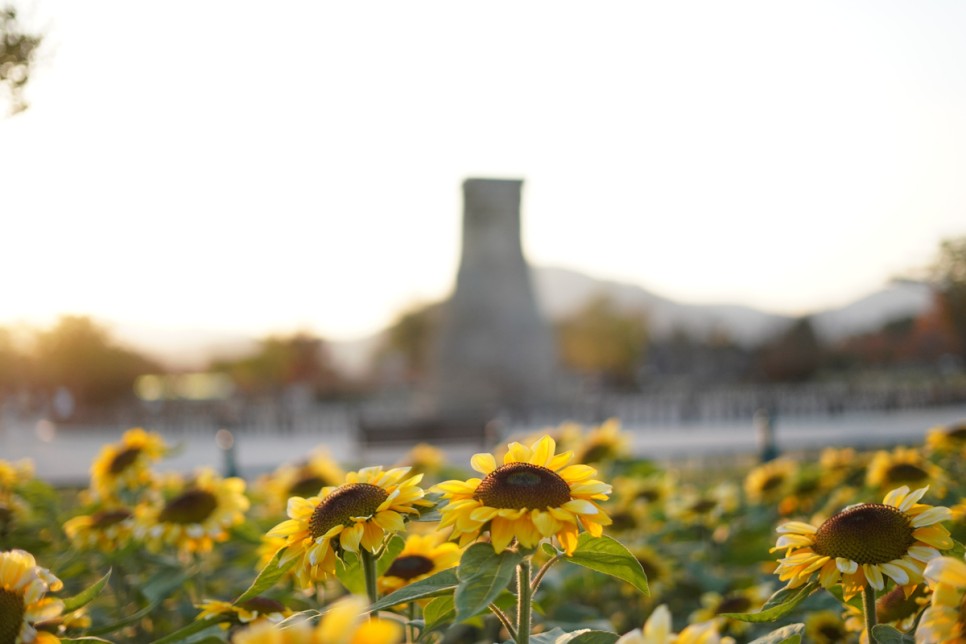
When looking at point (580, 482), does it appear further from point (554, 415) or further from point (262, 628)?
point (554, 415)

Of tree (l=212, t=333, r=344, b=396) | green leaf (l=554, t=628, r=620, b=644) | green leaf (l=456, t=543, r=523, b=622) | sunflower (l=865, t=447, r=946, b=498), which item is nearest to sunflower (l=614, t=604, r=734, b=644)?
green leaf (l=456, t=543, r=523, b=622)

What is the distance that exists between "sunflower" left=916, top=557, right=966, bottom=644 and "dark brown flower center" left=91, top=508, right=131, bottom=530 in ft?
9.21

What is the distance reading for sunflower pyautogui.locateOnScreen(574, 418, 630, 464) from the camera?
4.77 m

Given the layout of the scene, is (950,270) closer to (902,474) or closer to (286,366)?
(902,474)

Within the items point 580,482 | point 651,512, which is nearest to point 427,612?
point 580,482

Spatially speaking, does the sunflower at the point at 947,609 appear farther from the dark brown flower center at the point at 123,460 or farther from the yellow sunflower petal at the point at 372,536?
the dark brown flower center at the point at 123,460

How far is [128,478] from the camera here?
3859mm

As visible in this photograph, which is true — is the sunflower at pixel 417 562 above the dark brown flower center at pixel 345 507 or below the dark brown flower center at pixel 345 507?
below

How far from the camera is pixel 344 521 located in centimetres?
174

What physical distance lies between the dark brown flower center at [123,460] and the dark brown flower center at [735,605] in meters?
2.49

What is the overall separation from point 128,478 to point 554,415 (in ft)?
50.7

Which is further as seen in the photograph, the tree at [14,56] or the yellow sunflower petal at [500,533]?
the tree at [14,56]

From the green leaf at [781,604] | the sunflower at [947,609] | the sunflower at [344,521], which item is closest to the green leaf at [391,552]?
the sunflower at [344,521]

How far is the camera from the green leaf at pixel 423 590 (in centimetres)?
157
